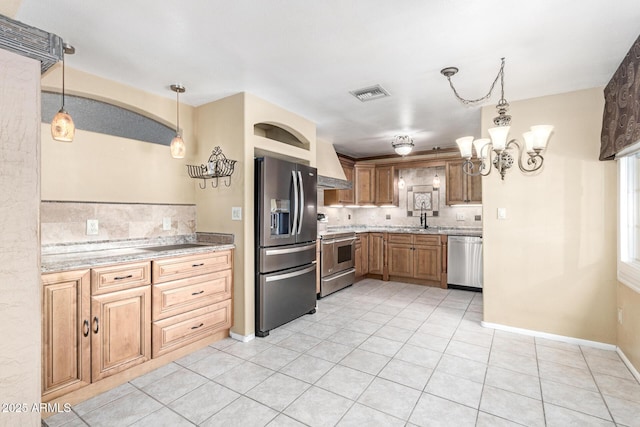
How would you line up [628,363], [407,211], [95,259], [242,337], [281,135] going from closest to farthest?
[95,259] < [628,363] < [242,337] < [281,135] < [407,211]

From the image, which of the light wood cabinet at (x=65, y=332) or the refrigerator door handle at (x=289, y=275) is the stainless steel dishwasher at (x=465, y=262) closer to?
the refrigerator door handle at (x=289, y=275)

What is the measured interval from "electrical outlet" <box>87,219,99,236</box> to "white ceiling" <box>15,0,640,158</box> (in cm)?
127

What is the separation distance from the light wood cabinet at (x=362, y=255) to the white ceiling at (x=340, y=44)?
2874 millimetres

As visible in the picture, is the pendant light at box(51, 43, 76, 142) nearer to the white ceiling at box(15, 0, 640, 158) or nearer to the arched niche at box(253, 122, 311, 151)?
the white ceiling at box(15, 0, 640, 158)

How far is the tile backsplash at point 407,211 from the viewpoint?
5793 millimetres

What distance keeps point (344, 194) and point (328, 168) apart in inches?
37.8

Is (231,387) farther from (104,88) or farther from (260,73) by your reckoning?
(104,88)

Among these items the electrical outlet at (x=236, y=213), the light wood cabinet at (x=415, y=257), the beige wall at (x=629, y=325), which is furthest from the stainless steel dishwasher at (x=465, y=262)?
the electrical outlet at (x=236, y=213)

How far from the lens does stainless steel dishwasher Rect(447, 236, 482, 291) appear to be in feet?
16.4

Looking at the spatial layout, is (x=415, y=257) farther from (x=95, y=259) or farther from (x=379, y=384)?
(x=95, y=259)

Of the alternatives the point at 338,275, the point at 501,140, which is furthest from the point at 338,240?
the point at 501,140

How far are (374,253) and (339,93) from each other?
3.42 meters

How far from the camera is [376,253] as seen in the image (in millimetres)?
5805

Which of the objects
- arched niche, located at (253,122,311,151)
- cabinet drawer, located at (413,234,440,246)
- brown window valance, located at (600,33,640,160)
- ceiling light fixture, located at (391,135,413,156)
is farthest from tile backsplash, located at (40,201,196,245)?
brown window valance, located at (600,33,640,160)
